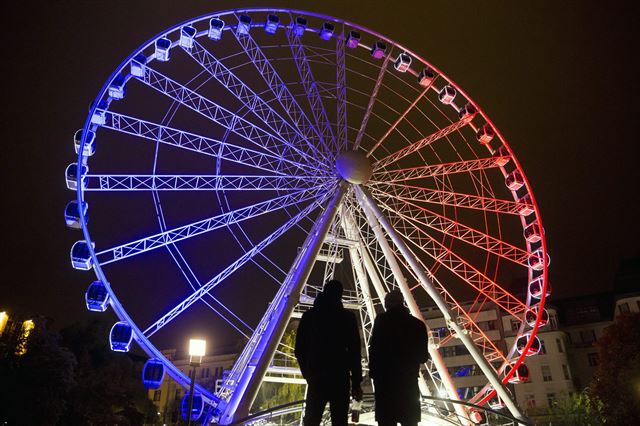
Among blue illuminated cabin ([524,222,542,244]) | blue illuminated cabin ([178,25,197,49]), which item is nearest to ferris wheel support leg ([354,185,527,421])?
blue illuminated cabin ([524,222,542,244])

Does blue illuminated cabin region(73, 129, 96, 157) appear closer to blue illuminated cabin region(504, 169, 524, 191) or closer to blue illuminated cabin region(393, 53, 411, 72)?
blue illuminated cabin region(393, 53, 411, 72)

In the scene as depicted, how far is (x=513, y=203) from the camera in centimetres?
2331

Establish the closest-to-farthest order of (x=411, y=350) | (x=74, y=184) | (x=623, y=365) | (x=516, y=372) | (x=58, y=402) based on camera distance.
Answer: (x=411, y=350) → (x=74, y=184) → (x=516, y=372) → (x=58, y=402) → (x=623, y=365)

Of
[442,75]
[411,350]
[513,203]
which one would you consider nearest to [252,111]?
[442,75]

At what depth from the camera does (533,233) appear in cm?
2330

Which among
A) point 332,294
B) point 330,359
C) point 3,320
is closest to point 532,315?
point 332,294

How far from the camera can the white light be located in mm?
17469

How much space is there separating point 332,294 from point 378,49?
2017cm

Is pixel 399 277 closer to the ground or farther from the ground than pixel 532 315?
farther from the ground

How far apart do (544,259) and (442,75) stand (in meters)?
9.77

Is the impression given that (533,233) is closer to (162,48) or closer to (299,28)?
(299,28)

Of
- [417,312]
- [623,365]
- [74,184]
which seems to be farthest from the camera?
[623,365]

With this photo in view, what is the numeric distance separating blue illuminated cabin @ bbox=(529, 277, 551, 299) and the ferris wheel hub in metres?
9.43

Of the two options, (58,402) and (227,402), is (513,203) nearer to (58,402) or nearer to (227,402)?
(227,402)
